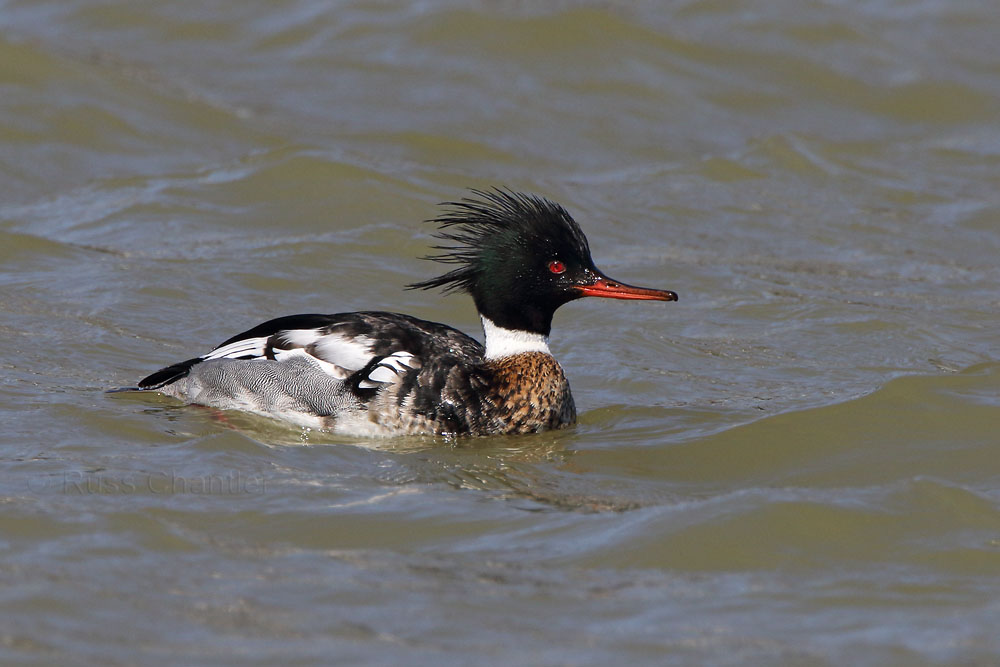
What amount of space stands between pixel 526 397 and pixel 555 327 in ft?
8.05

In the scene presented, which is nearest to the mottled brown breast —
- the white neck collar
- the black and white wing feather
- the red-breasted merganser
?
the red-breasted merganser

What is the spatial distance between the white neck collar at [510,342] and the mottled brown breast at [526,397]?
0.11 metres

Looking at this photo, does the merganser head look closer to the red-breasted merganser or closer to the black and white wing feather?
the red-breasted merganser

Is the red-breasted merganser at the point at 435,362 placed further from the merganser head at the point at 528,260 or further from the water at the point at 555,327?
the water at the point at 555,327

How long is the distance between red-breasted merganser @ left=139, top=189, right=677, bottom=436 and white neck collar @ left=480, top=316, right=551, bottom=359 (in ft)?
0.07

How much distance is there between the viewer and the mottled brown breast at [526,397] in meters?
8.76

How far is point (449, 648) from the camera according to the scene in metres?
5.71

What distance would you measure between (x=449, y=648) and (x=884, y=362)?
18.2 ft

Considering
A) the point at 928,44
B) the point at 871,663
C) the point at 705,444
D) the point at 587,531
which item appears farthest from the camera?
the point at 928,44

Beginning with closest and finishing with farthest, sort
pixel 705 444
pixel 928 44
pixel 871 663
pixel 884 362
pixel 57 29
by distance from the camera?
1. pixel 871 663
2. pixel 705 444
3. pixel 884 362
4. pixel 57 29
5. pixel 928 44

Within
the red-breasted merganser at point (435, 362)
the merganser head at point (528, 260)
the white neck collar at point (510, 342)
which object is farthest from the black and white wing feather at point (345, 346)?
the merganser head at point (528, 260)

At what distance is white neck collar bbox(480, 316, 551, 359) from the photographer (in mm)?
9047

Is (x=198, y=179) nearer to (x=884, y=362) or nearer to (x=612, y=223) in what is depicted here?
(x=612, y=223)

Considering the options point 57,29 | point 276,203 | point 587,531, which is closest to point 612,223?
point 276,203
